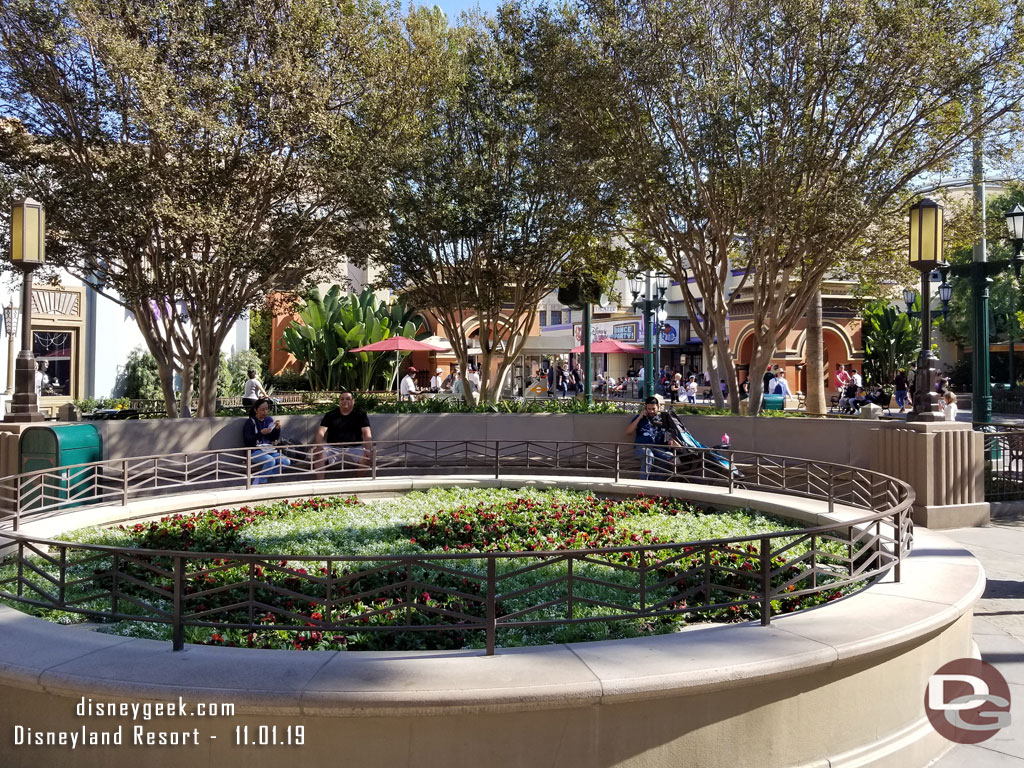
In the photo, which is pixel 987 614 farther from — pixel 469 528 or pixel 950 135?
pixel 950 135

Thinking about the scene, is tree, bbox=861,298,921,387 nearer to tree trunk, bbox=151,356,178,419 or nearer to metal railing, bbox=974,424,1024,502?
metal railing, bbox=974,424,1024,502

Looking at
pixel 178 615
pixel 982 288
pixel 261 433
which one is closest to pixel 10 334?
pixel 261 433

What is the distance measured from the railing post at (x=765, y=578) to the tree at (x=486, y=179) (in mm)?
10847

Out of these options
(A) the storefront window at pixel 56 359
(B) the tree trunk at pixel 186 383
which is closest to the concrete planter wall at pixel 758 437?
(B) the tree trunk at pixel 186 383

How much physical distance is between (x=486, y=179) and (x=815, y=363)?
898 cm

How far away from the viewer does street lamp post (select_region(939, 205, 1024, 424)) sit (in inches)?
606

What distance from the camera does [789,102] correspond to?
13750mm

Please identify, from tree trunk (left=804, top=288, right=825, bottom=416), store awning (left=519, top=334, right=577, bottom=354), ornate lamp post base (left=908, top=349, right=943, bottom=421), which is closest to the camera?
ornate lamp post base (left=908, top=349, right=943, bottom=421)

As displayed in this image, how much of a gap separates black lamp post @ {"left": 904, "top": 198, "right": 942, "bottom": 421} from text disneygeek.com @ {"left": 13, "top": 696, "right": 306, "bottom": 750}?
9780mm

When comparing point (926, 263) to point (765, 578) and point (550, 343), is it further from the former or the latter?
point (550, 343)

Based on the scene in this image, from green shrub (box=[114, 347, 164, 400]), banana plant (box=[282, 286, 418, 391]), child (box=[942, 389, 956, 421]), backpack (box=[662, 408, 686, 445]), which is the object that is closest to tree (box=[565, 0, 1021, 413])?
backpack (box=[662, 408, 686, 445])

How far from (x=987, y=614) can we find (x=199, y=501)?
28.8 feet

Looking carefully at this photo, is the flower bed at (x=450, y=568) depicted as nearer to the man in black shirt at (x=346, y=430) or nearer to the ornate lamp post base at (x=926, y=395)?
the man in black shirt at (x=346, y=430)

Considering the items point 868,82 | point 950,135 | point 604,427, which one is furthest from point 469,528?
point 950,135
